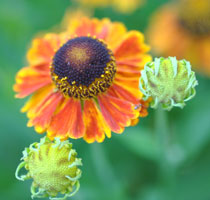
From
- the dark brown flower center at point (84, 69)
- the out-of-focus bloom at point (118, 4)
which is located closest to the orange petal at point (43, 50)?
the dark brown flower center at point (84, 69)

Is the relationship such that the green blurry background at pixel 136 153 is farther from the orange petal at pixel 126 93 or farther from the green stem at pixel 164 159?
the orange petal at pixel 126 93

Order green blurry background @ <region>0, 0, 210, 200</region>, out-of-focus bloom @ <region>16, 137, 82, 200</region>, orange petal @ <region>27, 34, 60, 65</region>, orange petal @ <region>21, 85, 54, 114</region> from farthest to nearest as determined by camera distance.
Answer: green blurry background @ <region>0, 0, 210, 200</region>
orange petal @ <region>27, 34, 60, 65</region>
orange petal @ <region>21, 85, 54, 114</region>
out-of-focus bloom @ <region>16, 137, 82, 200</region>

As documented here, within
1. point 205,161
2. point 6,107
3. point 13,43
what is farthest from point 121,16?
point 205,161

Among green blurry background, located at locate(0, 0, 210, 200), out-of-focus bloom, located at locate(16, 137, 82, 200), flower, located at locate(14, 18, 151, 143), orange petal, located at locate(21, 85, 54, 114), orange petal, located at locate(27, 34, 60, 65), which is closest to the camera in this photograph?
out-of-focus bloom, located at locate(16, 137, 82, 200)

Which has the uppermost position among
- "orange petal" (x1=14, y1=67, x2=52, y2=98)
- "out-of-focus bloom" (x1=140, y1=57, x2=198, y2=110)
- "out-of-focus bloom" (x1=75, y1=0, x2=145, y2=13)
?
"out-of-focus bloom" (x1=75, y1=0, x2=145, y2=13)

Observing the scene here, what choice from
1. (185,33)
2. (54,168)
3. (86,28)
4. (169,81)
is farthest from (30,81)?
(185,33)

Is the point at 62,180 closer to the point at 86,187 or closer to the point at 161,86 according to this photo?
the point at 161,86

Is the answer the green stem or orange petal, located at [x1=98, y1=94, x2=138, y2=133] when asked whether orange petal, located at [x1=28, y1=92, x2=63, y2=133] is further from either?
the green stem

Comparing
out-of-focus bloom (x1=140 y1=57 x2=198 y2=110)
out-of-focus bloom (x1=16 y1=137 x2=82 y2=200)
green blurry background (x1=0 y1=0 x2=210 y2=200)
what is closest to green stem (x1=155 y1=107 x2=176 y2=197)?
green blurry background (x1=0 y1=0 x2=210 y2=200)

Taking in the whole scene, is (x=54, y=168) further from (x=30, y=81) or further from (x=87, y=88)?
(x=30, y=81)
